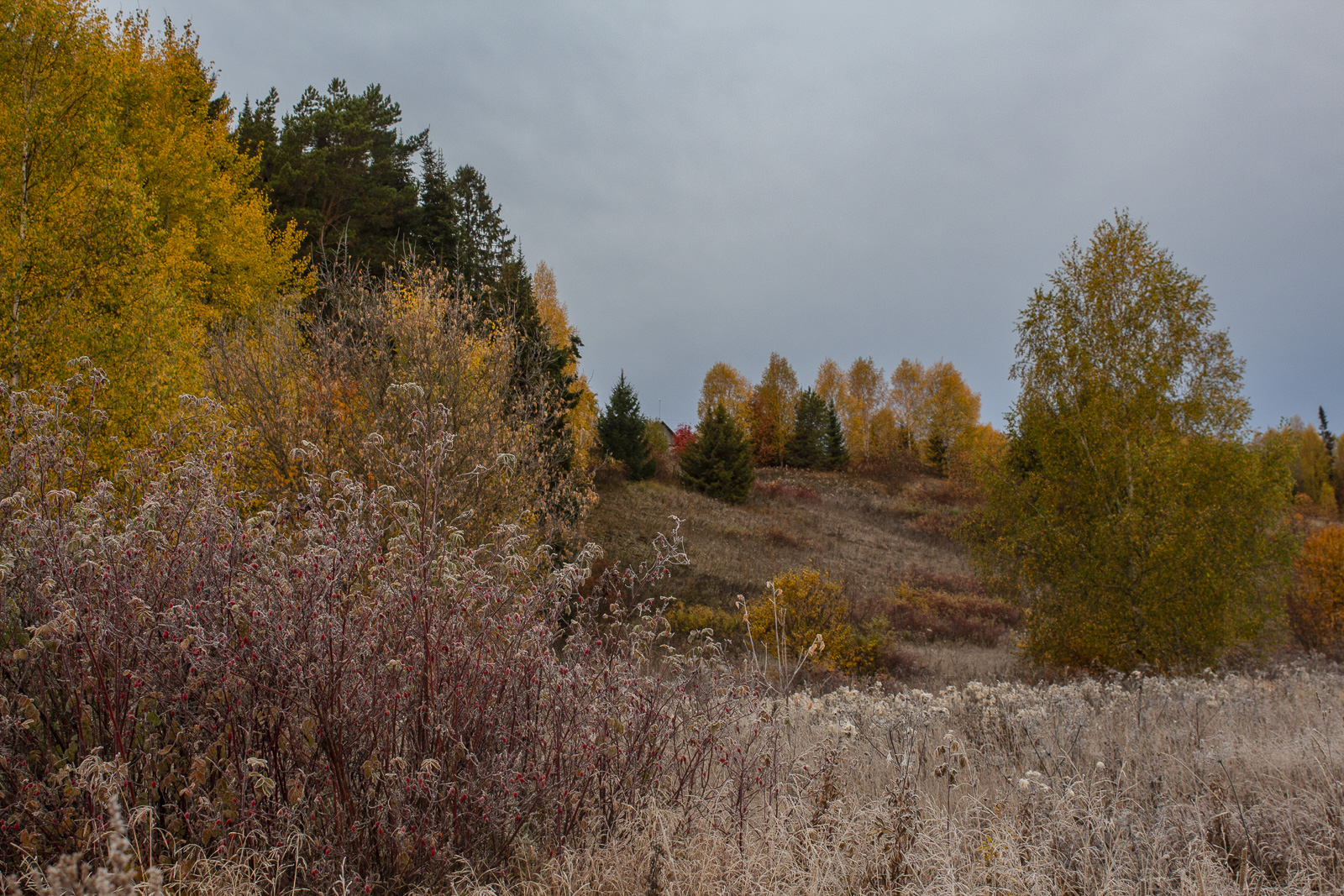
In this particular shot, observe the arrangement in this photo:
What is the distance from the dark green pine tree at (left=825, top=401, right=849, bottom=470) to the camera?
43.0m

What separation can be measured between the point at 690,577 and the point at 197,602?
17004mm

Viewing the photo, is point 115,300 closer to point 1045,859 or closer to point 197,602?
point 197,602

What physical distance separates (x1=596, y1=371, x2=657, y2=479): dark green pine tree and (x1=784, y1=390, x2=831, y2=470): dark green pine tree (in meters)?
17.3

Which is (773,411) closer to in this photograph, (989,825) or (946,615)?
(946,615)

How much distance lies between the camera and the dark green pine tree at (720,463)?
2997 centimetres

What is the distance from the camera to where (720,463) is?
3019cm

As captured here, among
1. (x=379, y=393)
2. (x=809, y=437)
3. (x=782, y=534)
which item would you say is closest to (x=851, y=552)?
(x=782, y=534)

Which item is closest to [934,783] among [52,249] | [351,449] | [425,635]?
[425,635]

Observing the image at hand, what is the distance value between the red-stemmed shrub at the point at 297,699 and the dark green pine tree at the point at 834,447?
41286mm

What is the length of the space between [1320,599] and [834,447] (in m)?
28.4

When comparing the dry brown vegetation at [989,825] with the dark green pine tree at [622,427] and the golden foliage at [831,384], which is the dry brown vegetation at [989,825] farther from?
the golden foliage at [831,384]

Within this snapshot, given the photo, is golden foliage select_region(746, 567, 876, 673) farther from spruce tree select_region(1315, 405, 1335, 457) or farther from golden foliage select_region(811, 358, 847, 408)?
spruce tree select_region(1315, 405, 1335, 457)

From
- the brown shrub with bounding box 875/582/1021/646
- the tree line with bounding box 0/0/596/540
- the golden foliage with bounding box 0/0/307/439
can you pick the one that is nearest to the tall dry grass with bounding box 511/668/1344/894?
the tree line with bounding box 0/0/596/540

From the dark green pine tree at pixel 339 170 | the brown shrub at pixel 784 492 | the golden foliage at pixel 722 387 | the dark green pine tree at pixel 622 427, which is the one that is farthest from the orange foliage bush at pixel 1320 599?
the golden foliage at pixel 722 387
